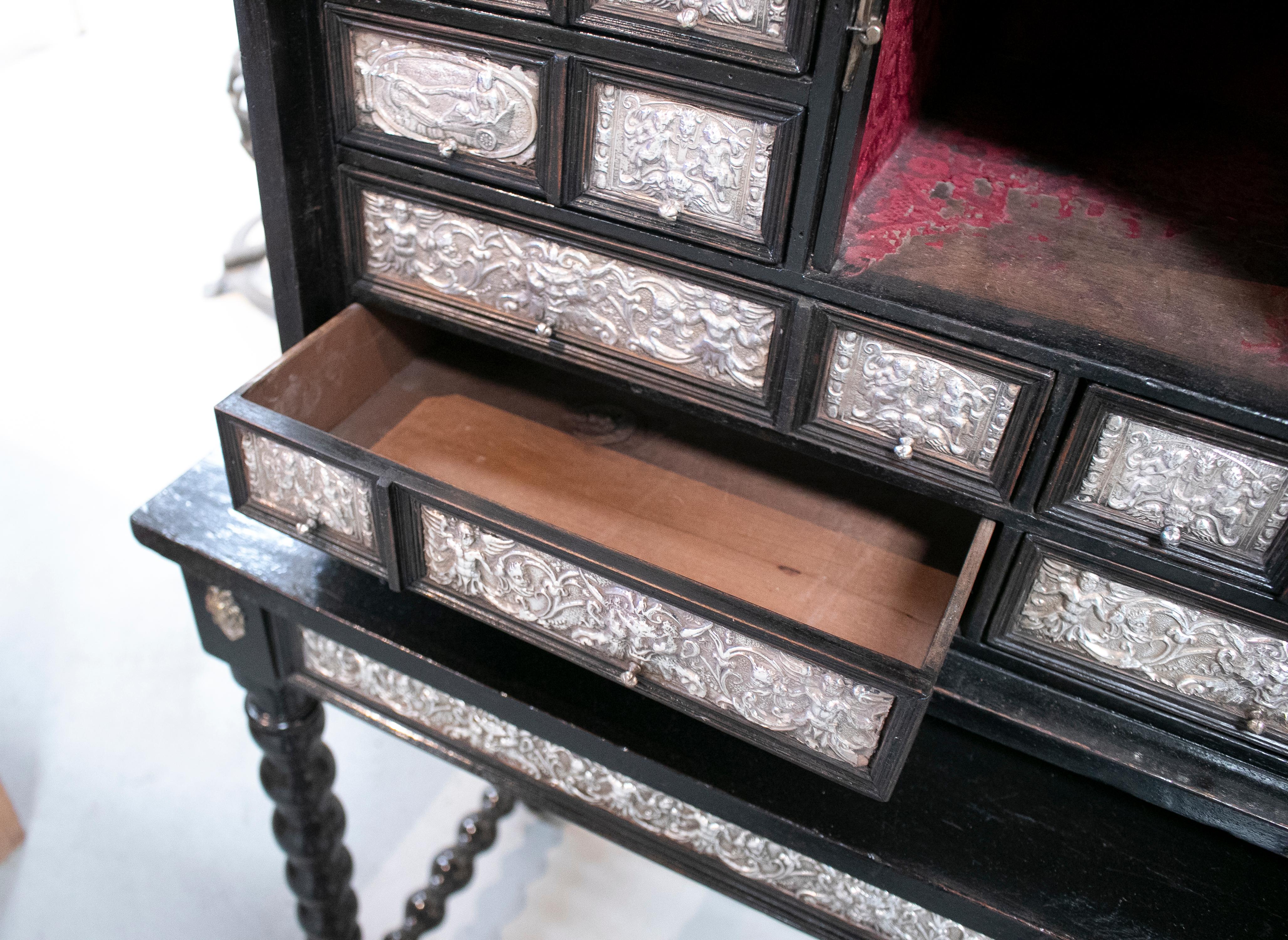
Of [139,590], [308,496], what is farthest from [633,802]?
[139,590]

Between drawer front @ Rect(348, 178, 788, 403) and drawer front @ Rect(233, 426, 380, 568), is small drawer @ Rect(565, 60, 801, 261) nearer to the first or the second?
drawer front @ Rect(348, 178, 788, 403)

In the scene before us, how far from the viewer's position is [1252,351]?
773 mm

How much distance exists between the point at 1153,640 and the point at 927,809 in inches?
8.6

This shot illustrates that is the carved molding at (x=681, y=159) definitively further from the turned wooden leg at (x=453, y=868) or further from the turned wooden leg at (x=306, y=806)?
the turned wooden leg at (x=453, y=868)

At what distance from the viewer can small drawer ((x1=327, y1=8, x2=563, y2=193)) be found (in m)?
0.87

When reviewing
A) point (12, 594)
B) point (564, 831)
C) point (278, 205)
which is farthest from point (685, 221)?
point (12, 594)

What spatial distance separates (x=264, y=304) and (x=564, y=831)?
116 cm

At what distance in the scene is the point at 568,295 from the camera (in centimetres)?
95

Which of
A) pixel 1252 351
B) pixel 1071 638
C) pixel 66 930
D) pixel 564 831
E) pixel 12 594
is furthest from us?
pixel 12 594

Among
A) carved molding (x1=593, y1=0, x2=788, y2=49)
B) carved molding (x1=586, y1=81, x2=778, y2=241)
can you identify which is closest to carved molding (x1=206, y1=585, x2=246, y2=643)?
carved molding (x1=586, y1=81, x2=778, y2=241)

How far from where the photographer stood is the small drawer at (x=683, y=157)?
799 millimetres

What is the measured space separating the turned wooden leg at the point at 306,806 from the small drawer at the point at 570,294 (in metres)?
0.47

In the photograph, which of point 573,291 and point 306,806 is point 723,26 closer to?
point 573,291

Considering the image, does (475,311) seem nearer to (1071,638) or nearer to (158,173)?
(1071,638)
